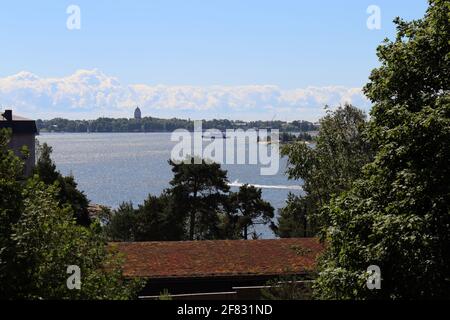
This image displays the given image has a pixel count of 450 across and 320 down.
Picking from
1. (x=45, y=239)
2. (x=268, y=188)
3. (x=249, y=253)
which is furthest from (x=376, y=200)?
(x=268, y=188)

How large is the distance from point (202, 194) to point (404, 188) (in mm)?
50029

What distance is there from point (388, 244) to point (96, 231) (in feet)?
23.2

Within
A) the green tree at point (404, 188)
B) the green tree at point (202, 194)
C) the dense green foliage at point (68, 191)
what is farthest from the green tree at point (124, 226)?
the green tree at point (404, 188)

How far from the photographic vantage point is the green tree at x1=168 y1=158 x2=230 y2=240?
64.4 metres

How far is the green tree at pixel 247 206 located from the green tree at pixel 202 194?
159 centimetres

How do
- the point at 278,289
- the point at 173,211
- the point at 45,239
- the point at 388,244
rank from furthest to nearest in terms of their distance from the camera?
the point at 173,211 → the point at 278,289 → the point at 388,244 → the point at 45,239

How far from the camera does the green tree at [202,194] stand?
2534 inches

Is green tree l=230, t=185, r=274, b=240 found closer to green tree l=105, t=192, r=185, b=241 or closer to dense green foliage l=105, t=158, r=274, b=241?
dense green foliage l=105, t=158, r=274, b=241

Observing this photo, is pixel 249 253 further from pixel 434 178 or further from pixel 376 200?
pixel 434 178

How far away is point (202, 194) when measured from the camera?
6625cm

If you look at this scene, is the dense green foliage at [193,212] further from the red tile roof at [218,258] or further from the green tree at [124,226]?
Result: the red tile roof at [218,258]

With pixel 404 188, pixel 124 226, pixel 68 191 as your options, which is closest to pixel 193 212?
pixel 124 226

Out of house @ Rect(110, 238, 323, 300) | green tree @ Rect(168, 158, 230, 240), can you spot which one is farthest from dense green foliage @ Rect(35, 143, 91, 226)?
house @ Rect(110, 238, 323, 300)

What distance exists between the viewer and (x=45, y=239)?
589 inches
